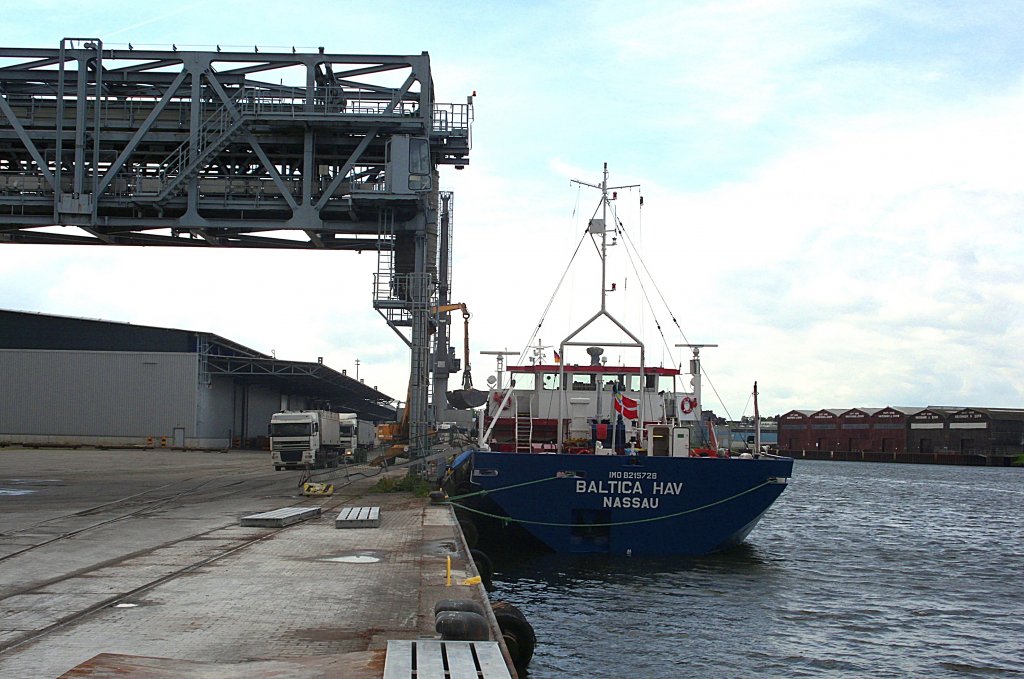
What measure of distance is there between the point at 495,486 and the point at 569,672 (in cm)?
856

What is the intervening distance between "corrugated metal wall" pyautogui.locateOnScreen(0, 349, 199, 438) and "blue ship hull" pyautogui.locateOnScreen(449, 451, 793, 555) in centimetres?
4880

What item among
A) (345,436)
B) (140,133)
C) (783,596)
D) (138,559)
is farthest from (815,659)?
(345,436)

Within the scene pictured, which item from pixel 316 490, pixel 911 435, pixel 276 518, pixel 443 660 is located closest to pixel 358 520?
pixel 276 518

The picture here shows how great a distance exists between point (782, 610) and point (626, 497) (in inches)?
186

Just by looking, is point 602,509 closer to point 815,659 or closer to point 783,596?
point 783,596

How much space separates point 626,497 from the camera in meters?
22.2

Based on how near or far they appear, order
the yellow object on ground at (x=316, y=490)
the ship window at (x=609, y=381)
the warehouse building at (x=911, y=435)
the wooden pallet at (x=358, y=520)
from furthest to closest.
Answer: the warehouse building at (x=911, y=435)
the yellow object on ground at (x=316, y=490)
the ship window at (x=609, y=381)
the wooden pallet at (x=358, y=520)

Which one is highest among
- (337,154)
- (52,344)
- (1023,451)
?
(337,154)

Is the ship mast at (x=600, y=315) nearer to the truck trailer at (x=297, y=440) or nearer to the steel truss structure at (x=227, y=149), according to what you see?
the steel truss structure at (x=227, y=149)

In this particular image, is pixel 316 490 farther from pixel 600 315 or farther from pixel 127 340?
pixel 127 340

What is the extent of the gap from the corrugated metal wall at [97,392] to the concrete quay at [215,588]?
40389 millimetres

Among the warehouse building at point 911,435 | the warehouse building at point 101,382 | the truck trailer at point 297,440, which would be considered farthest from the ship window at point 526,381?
the warehouse building at point 911,435

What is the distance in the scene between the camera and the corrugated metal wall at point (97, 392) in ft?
212

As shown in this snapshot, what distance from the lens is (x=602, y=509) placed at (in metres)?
22.4
